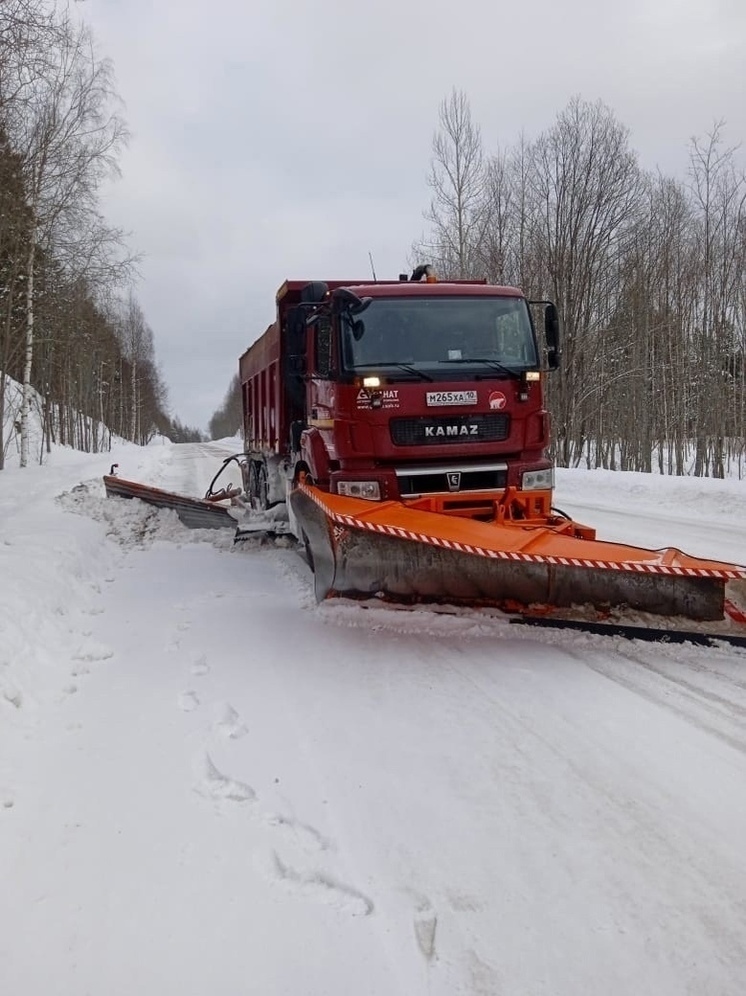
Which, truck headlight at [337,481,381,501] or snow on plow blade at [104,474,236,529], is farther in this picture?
snow on plow blade at [104,474,236,529]

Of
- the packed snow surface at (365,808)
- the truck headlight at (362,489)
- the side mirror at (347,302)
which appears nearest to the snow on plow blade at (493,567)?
the packed snow surface at (365,808)

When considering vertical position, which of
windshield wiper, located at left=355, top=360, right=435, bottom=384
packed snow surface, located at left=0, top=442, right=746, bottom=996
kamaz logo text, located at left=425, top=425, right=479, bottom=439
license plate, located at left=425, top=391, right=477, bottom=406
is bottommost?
packed snow surface, located at left=0, top=442, right=746, bottom=996

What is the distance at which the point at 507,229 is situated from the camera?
86.9 feet

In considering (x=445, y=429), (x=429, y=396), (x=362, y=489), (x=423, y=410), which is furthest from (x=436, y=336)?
(x=362, y=489)

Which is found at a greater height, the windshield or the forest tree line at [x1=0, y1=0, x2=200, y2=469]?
the forest tree line at [x1=0, y1=0, x2=200, y2=469]

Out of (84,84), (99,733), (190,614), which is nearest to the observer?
(99,733)

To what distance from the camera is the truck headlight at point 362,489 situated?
19.0 feet

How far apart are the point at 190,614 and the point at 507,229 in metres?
24.2

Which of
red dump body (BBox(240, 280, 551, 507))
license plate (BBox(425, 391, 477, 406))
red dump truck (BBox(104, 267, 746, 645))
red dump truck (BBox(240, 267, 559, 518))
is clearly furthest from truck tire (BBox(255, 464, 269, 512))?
license plate (BBox(425, 391, 477, 406))

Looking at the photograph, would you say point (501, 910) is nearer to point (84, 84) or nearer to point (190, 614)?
point (190, 614)

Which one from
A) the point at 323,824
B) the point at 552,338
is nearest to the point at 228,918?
the point at 323,824

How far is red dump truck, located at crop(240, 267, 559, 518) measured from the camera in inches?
230

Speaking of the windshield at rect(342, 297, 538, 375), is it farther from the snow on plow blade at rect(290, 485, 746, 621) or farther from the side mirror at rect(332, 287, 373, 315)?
the snow on plow blade at rect(290, 485, 746, 621)

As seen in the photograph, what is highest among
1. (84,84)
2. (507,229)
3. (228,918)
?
(84,84)
